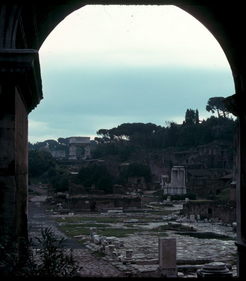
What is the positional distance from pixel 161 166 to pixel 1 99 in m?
92.3

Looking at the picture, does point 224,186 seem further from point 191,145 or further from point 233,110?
point 233,110

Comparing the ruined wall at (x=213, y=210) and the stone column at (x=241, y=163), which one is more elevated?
the stone column at (x=241, y=163)

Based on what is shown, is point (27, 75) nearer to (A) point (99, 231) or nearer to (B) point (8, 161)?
(B) point (8, 161)

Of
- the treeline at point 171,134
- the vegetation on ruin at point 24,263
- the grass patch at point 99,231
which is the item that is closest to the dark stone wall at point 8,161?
the vegetation on ruin at point 24,263

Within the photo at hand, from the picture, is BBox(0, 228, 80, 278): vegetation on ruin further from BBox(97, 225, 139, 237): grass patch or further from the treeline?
the treeline

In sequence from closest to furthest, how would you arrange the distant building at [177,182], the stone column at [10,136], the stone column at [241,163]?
1. the stone column at [10,136]
2. the stone column at [241,163]
3. the distant building at [177,182]

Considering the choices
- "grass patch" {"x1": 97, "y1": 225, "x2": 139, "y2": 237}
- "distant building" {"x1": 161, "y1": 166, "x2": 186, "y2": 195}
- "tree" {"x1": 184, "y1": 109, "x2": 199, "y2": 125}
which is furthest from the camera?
"tree" {"x1": 184, "y1": 109, "x2": 199, "y2": 125}

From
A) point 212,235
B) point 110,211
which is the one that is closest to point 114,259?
point 212,235

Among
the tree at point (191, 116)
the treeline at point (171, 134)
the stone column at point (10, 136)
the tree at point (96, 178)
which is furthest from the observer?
the tree at point (191, 116)

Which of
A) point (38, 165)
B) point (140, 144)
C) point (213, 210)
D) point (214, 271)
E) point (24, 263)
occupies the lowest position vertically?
point (214, 271)

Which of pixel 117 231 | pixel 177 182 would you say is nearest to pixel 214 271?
pixel 117 231

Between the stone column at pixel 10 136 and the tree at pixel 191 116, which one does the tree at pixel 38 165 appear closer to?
the tree at pixel 191 116

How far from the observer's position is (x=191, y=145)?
338 feet

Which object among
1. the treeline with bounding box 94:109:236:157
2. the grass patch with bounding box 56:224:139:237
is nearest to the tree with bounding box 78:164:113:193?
the grass patch with bounding box 56:224:139:237
